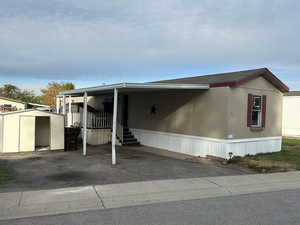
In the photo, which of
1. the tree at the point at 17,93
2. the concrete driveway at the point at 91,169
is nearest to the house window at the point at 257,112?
the concrete driveway at the point at 91,169

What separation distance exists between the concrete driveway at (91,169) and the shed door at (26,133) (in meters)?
0.86

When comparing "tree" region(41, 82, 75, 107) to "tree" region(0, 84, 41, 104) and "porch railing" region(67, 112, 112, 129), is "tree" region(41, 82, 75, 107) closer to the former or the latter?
"tree" region(0, 84, 41, 104)

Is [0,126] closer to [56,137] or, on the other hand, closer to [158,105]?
[56,137]

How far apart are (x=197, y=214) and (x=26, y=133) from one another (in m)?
10.3

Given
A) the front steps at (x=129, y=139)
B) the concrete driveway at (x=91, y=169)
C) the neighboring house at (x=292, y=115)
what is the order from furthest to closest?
the neighboring house at (x=292, y=115)
the front steps at (x=129, y=139)
the concrete driveway at (x=91, y=169)

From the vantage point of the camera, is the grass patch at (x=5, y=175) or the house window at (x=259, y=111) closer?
the grass patch at (x=5, y=175)

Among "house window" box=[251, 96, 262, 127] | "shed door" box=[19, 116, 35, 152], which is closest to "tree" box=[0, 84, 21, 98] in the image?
"shed door" box=[19, 116, 35, 152]

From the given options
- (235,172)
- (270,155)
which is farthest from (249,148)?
(235,172)

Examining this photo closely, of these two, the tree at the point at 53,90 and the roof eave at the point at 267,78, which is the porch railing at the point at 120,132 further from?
the tree at the point at 53,90

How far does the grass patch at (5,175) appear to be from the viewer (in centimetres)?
770

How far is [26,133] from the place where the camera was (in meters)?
13.1

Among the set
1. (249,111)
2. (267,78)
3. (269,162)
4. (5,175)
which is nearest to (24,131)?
(5,175)

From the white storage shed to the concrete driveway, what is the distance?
35.9 inches

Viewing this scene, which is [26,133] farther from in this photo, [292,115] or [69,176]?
[292,115]
